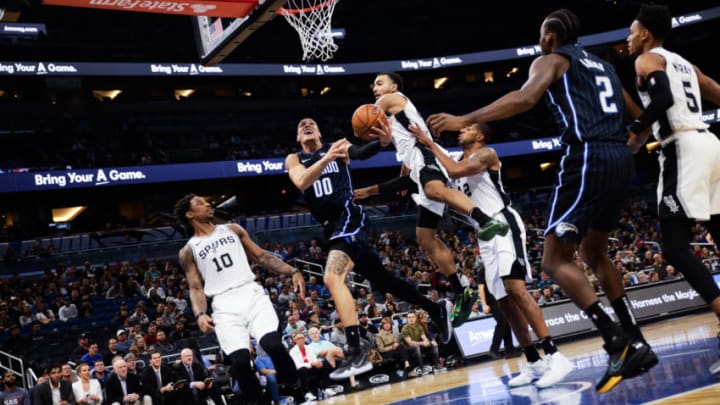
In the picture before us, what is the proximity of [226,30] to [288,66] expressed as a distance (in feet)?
69.9

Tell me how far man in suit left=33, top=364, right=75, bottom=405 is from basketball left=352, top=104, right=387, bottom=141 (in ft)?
22.5

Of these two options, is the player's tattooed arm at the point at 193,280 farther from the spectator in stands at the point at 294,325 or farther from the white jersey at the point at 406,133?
the spectator in stands at the point at 294,325

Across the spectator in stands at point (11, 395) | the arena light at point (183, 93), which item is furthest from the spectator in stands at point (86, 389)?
the arena light at point (183, 93)

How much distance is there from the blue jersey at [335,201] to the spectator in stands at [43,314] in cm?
1073

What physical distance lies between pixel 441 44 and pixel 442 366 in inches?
1046

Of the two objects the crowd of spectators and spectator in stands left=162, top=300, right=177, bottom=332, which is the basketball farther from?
spectator in stands left=162, top=300, right=177, bottom=332

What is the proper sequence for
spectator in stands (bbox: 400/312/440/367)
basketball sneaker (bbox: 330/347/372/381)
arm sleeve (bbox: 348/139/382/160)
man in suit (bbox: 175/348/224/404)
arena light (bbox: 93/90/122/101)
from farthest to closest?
arena light (bbox: 93/90/122/101) → spectator in stands (bbox: 400/312/440/367) → man in suit (bbox: 175/348/224/404) → arm sleeve (bbox: 348/139/382/160) → basketball sneaker (bbox: 330/347/372/381)

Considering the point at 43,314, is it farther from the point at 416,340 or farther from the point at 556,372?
the point at 556,372

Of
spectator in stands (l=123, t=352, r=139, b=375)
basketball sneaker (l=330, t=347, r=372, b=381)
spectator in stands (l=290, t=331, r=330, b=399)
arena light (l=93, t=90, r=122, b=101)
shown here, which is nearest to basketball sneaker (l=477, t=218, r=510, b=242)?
basketball sneaker (l=330, t=347, r=372, b=381)

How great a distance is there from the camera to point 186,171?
26.5 m

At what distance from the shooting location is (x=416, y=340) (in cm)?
1302

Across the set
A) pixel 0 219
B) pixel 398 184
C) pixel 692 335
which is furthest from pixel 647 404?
pixel 0 219

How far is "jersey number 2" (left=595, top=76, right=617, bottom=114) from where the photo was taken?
461cm

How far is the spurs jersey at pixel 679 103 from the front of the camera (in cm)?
489
